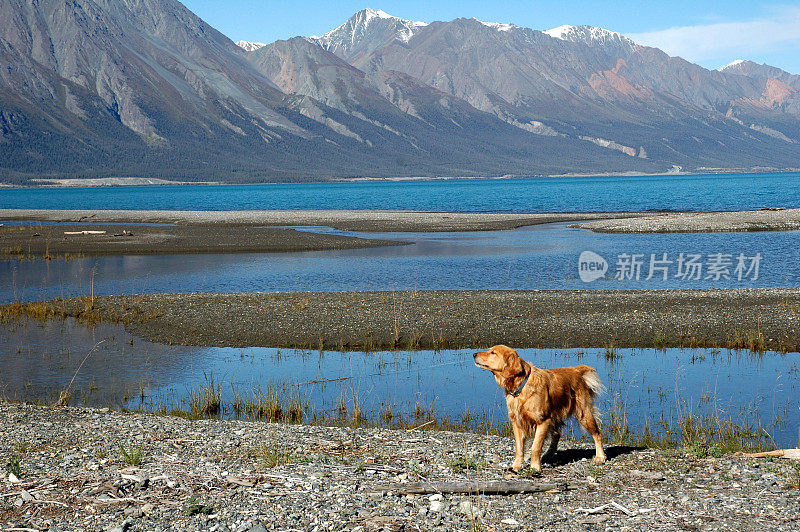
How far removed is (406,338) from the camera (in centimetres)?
2372

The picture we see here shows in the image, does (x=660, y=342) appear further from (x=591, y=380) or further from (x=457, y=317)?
(x=591, y=380)

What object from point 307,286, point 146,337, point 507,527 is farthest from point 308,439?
point 307,286

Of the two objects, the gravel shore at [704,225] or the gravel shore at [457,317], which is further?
the gravel shore at [704,225]

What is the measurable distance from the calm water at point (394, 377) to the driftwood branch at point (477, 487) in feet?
17.3

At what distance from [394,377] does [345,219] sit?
6947 centimetres

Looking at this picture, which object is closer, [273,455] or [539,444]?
[539,444]

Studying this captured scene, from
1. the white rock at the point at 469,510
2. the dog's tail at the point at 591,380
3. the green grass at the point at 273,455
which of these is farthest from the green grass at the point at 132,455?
the dog's tail at the point at 591,380

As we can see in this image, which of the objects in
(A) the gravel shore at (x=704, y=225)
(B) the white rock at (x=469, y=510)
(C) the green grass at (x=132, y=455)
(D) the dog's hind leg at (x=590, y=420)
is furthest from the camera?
(A) the gravel shore at (x=704, y=225)

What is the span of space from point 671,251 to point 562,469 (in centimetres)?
4330

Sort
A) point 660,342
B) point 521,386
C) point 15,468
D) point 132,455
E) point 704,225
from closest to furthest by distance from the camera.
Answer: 1. point 521,386
2. point 15,468
3. point 132,455
4. point 660,342
5. point 704,225

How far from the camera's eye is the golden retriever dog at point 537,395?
10070 mm

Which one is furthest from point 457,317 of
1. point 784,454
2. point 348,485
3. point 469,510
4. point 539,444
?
point 469,510

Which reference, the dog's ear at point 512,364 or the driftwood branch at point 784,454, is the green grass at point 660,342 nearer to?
the driftwood branch at point 784,454

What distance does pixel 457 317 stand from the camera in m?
26.2
